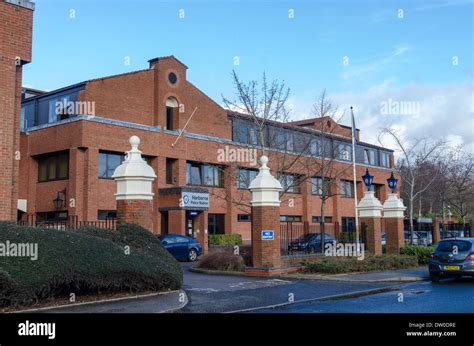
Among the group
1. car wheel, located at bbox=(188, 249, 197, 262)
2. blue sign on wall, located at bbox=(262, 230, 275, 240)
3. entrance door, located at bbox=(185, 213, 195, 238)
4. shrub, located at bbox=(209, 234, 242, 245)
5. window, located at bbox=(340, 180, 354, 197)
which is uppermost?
window, located at bbox=(340, 180, 354, 197)

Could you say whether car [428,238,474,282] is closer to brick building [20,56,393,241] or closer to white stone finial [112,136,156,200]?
white stone finial [112,136,156,200]

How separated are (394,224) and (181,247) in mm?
10124

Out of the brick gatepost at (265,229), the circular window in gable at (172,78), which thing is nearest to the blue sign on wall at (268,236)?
the brick gatepost at (265,229)

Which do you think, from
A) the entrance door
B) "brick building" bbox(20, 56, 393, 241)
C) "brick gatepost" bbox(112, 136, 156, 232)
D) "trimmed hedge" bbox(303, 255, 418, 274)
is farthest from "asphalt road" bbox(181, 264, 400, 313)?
the entrance door

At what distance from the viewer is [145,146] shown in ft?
106

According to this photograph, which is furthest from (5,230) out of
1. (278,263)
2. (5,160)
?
(278,263)

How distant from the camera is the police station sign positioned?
3145 centimetres

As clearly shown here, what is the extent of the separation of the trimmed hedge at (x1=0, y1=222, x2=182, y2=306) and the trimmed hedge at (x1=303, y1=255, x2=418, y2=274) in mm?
6634

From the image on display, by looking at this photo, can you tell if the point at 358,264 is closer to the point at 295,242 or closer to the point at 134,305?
the point at 295,242

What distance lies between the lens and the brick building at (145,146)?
2962 centimetres

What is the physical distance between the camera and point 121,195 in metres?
13.7

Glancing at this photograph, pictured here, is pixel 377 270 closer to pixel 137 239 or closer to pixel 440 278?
pixel 440 278

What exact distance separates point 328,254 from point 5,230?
13.8m
